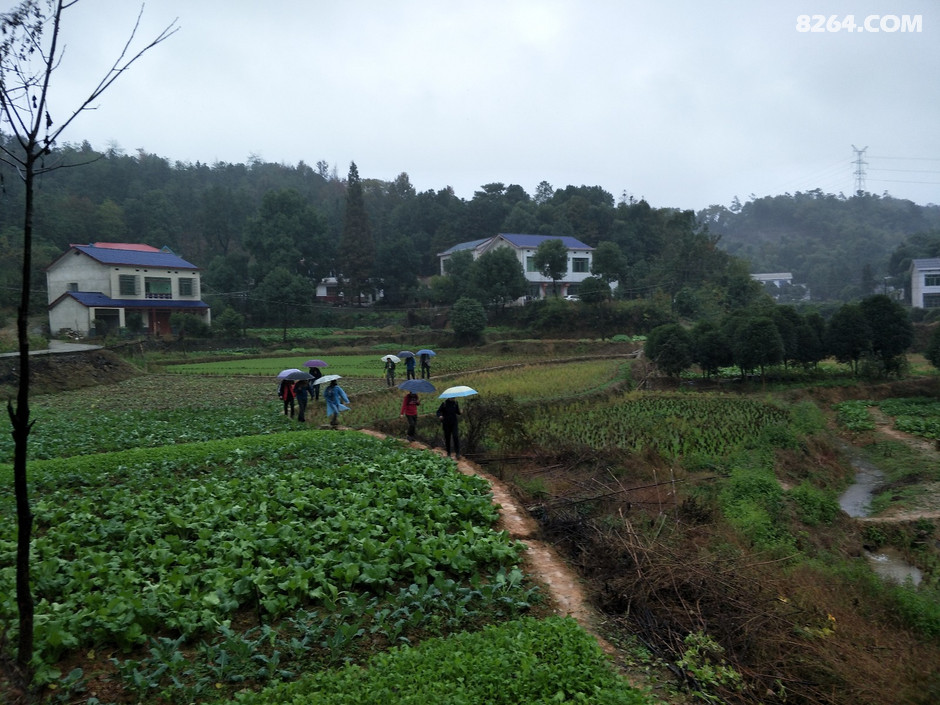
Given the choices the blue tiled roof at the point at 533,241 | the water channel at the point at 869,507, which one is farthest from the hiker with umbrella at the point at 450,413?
the blue tiled roof at the point at 533,241

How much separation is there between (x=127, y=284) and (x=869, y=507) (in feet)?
155

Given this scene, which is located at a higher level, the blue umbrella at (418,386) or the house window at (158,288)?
the house window at (158,288)

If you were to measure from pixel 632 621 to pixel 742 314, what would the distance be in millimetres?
28015

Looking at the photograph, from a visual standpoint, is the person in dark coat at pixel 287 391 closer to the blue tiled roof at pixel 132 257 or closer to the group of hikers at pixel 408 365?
the group of hikers at pixel 408 365

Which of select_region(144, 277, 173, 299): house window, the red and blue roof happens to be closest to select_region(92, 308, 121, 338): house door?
select_region(144, 277, 173, 299): house window

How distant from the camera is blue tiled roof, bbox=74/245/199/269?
47097 millimetres

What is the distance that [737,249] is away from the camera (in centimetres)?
10762

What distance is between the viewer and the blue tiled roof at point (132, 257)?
1854 inches

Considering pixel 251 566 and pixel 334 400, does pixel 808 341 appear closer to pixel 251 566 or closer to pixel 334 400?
pixel 334 400

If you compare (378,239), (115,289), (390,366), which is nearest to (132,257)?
(115,289)

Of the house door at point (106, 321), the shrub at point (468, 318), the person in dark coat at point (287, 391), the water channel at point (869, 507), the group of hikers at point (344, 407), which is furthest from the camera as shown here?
the shrub at point (468, 318)

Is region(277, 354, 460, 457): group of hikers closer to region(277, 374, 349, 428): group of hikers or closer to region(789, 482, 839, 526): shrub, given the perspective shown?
region(277, 374, 349, 428): group of hikers

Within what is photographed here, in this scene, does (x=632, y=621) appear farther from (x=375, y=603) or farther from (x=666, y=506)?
A: (x=666, y=506)

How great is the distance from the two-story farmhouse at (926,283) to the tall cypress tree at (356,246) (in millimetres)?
47893
